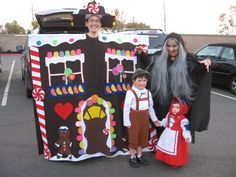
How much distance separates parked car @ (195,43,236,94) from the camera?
9898 mm

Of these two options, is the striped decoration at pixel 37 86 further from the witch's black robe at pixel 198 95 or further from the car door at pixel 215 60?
the car door at pixel 215 60

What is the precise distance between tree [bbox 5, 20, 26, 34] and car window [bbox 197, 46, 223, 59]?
58101 millimetres

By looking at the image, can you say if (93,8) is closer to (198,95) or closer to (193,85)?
(193,85)

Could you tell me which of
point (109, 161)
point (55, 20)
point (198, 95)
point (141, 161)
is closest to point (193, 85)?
point (198, 95)

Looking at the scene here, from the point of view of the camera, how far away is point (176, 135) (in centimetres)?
426

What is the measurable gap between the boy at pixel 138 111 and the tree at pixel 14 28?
64.1m

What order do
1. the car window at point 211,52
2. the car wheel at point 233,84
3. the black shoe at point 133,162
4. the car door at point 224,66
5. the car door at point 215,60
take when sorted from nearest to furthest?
1. the black shoe at point 133,162
2. the car wheel at point 233,84
3. the car door at point 224,66
4. the car door at point 215,60
5. the car window at point 211,52

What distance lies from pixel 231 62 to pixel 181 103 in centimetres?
627

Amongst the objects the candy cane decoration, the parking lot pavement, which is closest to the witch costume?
the parking lot pavement

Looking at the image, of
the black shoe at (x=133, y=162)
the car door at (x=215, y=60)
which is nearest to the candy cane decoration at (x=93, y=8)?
the black shoe at (x=133, y=162)

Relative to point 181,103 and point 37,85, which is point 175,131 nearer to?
point 181,103

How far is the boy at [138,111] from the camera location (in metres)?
4.21

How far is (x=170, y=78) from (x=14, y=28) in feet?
221

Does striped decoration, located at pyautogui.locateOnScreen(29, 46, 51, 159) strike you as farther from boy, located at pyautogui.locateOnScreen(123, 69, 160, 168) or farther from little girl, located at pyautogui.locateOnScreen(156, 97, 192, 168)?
little girl, located at pyautogui.locateOnScreen(156, 97, 192, 168)
